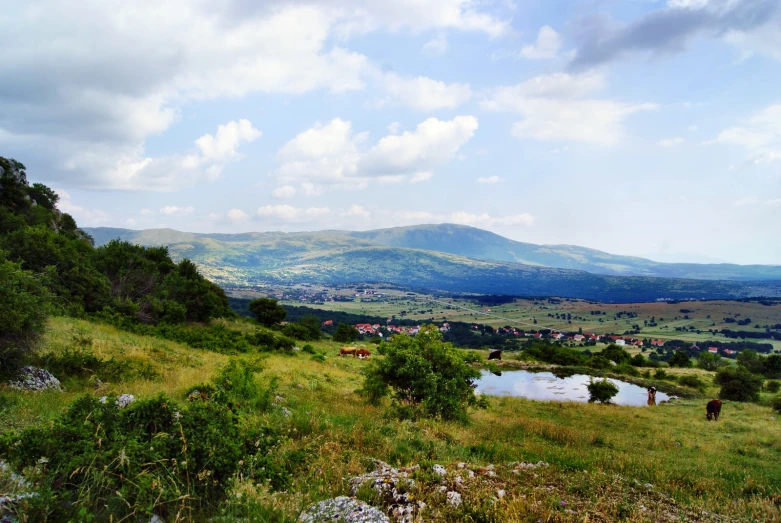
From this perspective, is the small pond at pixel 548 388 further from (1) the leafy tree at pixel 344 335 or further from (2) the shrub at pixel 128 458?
(2) the shrub at pixel 128 458

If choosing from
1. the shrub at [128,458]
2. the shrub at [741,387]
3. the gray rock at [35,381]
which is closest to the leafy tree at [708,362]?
the shrub at [741,387]

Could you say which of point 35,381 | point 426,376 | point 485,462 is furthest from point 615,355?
point 35,381

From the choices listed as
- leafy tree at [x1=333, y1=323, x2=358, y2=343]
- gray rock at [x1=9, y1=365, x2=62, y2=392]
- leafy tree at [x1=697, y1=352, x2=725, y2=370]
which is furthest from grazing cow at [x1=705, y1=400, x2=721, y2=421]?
leafy tree at [x1=697, y1=352, x2=725, y2=370]

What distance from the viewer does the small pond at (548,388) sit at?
34.9m

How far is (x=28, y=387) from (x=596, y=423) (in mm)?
25100

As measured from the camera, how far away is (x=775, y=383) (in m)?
42.7

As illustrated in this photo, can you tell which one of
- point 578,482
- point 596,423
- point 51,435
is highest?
point 51,435

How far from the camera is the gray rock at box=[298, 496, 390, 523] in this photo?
489 centimetres

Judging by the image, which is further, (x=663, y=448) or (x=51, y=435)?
(x=663, y=448)

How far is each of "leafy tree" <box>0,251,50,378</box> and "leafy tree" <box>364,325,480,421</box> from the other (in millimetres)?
11451

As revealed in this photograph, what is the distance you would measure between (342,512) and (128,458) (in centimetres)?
274

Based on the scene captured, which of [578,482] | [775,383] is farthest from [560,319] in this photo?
[578,482]

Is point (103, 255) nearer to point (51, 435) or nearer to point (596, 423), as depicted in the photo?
point (51, 435)

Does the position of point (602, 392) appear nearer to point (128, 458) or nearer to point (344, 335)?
point (344, 335)
